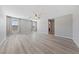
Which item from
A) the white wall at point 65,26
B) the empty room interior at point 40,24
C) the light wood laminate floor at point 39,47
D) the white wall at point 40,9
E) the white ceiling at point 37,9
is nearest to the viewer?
the light wood laminate floor at point 39,47

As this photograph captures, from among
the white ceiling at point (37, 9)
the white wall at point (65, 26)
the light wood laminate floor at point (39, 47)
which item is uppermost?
the white ceiling at point (37, 9)

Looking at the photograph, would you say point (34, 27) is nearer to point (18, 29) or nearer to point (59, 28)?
point (18, 29)

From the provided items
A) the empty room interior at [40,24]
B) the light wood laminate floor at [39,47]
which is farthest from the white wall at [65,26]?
the light wood laminate floor at [39,47]

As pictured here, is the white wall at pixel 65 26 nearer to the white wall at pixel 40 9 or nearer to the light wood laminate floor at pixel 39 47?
the white wall at pixel 40 9

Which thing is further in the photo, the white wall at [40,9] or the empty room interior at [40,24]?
the empty room interior at [40,24]

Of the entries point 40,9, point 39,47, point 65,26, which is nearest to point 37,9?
point 40,9

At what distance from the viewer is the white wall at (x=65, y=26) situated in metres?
7.78

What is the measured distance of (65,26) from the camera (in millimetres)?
8516

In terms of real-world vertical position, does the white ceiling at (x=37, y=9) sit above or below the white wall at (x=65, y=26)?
above

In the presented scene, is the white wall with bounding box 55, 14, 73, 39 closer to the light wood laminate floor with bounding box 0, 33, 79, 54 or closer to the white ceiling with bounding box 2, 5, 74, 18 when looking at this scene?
the white ceiling with bounding box 2, 5, 74, 18
